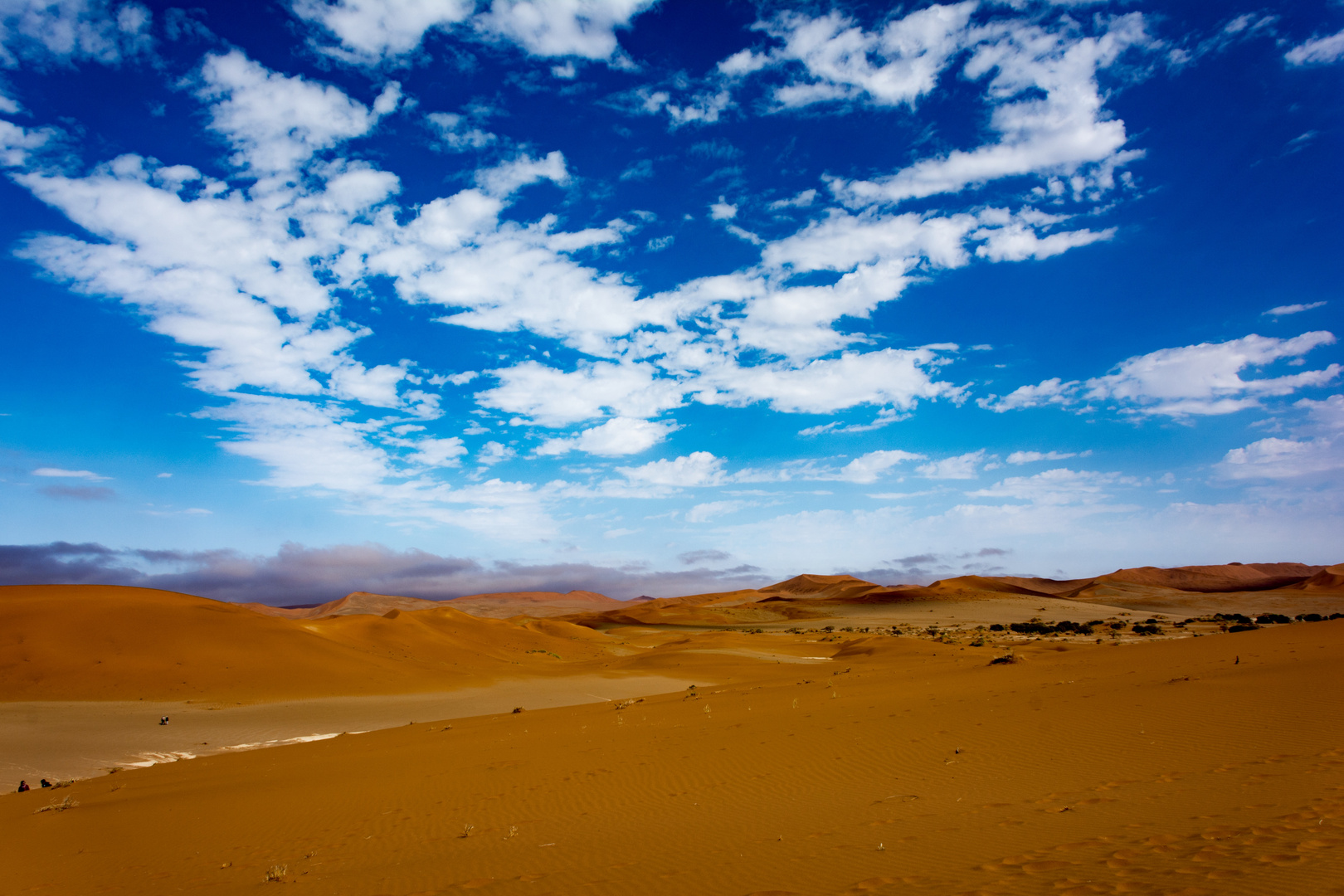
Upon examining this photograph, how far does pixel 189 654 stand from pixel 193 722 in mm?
8507

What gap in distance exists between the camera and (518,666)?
123ft

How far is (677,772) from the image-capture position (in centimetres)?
1132

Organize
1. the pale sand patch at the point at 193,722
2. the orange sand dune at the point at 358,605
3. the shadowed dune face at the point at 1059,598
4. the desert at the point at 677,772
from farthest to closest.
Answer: the orange sand dune at the point at 358,605 < the shadowed dune face at the point at 1059,598 < the pale sand patch at the point at 193,722 < the desert at the point at 677,772

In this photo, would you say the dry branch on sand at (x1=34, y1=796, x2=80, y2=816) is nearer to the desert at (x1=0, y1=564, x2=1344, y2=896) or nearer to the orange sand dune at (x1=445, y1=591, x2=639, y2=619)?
the desert at (x1=0, y1=564, x2=1344, y2=896)

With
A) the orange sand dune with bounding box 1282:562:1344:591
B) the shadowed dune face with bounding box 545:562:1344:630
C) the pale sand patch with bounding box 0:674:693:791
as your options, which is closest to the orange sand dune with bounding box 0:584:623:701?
the pale sand patch with bounding box 0:674:693:791

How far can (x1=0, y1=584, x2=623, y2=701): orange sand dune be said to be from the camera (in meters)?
23.9

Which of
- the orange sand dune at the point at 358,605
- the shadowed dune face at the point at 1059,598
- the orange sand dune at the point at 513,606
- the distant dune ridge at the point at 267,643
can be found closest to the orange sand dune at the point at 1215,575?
the shadowed dune face at the point at 1059,598

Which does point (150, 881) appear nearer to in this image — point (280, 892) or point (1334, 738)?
point (280, 892)

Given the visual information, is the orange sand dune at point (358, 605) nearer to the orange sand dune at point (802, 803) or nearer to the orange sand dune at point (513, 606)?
the orange sand dune at point (513, 606)

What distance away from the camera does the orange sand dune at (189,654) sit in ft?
78.4

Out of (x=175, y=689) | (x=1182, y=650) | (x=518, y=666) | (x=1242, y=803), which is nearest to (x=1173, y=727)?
(x=1242, y=803)

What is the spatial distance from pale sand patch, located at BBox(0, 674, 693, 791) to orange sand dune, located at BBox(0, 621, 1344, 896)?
189 cm

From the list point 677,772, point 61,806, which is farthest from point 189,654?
point 677,772

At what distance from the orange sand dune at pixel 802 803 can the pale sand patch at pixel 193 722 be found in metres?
1.89
